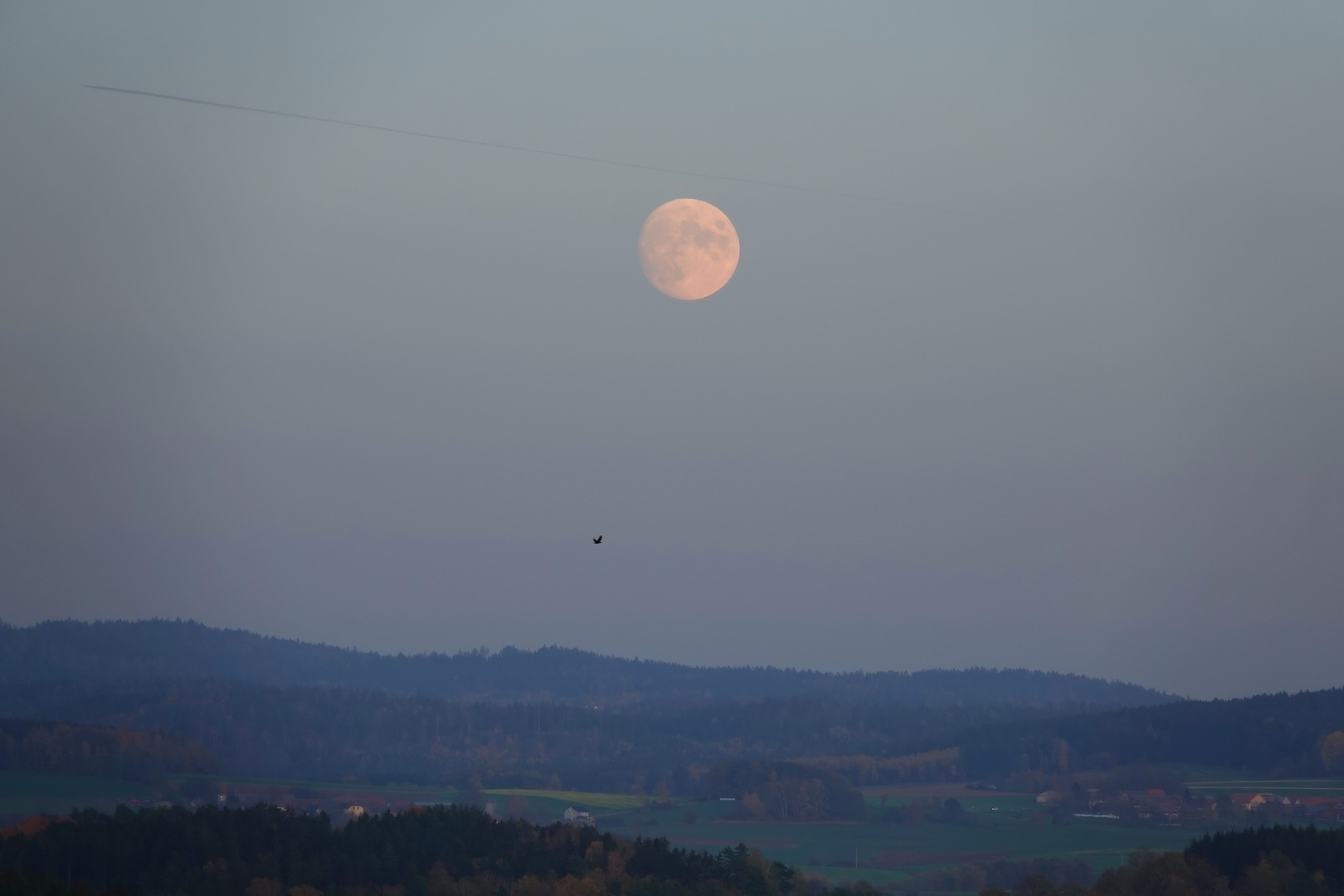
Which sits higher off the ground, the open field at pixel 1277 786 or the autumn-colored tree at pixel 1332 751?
the autumn-colored tree at pixel 1332 751

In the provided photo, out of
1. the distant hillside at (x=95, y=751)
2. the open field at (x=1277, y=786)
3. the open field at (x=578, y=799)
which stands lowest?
the open field at (x=578, y=799)

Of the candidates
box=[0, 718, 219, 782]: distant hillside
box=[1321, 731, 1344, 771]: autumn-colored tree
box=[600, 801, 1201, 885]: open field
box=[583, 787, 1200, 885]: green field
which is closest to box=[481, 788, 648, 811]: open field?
box=[583, 787, 1200, 885]: green field

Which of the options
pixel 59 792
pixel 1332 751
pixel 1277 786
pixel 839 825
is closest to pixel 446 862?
pixel 839 825

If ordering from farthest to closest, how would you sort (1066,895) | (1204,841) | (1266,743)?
(1266,743)
(1204,841)
(1066,895)

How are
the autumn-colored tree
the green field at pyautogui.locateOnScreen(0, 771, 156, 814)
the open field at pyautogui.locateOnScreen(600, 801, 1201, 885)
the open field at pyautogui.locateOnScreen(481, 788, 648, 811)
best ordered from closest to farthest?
the open field at pyautogui.locateOnScreen(600, 801, 1201, 885) < the green field at pyautogui.locateOnScreen(0, 771, 156, 814) < the open field at pyautogui.locateOnScreen(481, 788, 648, 811) < the autumn-colored tree

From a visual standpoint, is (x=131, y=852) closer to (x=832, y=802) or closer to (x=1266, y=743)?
(x=832, y=802)

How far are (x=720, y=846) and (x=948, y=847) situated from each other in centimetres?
2168

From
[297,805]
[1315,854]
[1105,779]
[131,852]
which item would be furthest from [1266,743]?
[131,852]

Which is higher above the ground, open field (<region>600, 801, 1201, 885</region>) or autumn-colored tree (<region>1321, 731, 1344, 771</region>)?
autumn-colored tree (<region>1321, 731, 1344, 771</region>)

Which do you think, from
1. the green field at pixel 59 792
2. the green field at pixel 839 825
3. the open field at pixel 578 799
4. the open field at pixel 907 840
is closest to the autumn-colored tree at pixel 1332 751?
the green field at pixel 839 825

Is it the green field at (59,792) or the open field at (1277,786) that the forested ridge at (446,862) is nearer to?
the green field at (59,792)

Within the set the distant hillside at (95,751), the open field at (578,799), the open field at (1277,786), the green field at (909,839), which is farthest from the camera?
the open field at (578,799)

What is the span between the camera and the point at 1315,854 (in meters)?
92.0

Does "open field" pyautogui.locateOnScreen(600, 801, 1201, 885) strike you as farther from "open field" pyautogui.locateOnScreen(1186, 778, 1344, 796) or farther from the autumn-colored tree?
the autumn-colored tree
